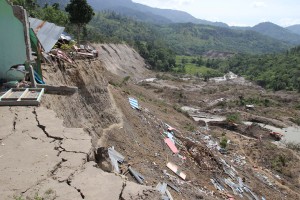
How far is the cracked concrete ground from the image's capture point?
4070 millimetres

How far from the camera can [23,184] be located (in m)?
4.17

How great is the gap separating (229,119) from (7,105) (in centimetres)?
2389

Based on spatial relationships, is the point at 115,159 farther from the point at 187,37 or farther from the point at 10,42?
the point at 187,37

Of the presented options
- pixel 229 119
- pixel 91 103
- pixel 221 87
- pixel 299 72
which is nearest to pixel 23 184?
pixel 91 103

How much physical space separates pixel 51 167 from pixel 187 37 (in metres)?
153

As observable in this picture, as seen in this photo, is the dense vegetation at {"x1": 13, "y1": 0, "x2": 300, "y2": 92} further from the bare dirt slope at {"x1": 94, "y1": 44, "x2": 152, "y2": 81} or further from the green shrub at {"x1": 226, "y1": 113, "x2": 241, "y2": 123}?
the green shrub at {"x1": 226, "y1": 113, "x2": 241, "y2": 123}

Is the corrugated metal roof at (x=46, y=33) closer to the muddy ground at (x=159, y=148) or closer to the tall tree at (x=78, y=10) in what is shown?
the muddy ground at (x=159, y=148)

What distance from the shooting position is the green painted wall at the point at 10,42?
8.47 m

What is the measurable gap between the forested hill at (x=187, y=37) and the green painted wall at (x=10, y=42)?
299 ft

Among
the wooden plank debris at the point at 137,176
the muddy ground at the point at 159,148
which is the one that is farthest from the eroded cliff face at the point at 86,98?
the wooden plank debris at the point at 137,176

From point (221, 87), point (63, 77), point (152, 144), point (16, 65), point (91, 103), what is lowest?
point (221, 87)

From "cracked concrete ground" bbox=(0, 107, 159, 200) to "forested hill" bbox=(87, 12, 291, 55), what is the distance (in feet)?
310

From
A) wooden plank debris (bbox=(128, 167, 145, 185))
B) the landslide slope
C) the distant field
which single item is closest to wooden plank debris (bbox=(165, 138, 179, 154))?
the landslide slope

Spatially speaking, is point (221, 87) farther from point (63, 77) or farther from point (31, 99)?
point (31, 99)
